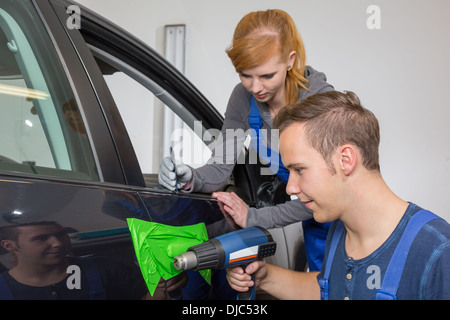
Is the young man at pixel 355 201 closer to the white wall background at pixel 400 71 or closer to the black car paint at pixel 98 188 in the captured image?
the black car paint at pixel 98 188

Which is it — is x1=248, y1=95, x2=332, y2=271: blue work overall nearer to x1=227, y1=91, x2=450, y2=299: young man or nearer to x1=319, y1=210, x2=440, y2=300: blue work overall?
x1=227, y1=91, x2=450, y2=299: young man

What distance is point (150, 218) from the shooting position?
1.16 m

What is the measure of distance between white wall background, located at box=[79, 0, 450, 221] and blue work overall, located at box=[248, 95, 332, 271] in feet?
11.8

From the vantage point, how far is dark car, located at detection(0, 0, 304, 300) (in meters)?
0.89

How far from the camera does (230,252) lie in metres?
1.28

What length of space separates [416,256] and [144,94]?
49.0 inches

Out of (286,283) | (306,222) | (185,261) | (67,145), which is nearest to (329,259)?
(286,283)

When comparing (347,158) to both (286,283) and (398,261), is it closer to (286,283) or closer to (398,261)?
(398,261)

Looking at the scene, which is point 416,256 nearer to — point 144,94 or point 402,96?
point 144,94

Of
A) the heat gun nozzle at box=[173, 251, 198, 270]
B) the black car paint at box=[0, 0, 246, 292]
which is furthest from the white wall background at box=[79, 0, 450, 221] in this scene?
the heat gun nozzle at box=[173, 251, 198, 270]

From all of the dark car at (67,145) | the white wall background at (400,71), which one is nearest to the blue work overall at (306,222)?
the dark car at (67,145)

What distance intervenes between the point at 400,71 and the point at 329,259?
446cm
